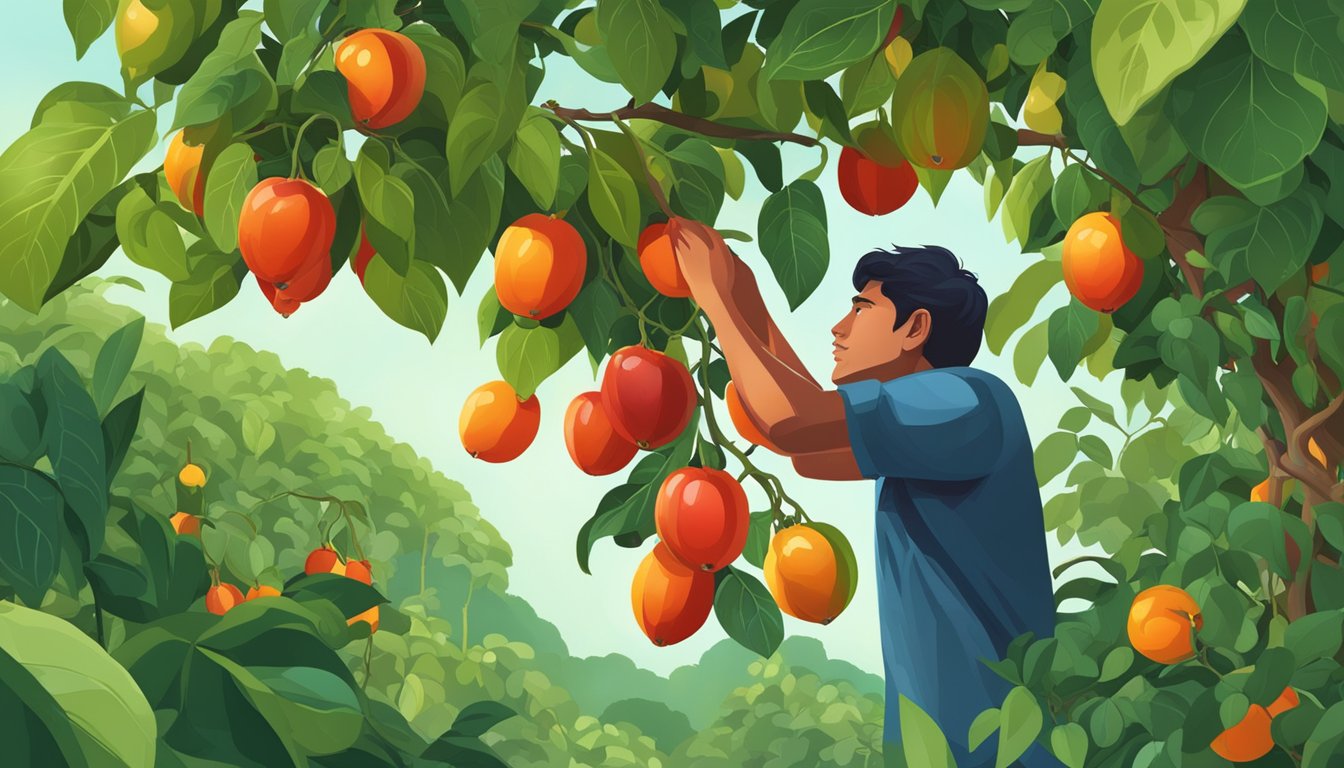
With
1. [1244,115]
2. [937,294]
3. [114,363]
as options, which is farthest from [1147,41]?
[937,294]

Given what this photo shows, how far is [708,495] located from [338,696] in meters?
0.67

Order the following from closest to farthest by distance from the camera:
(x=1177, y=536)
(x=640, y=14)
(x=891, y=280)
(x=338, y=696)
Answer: (x=338, y=696)
(x=640, y=14)
(x=1177, y=536)
(x=891, y=280)

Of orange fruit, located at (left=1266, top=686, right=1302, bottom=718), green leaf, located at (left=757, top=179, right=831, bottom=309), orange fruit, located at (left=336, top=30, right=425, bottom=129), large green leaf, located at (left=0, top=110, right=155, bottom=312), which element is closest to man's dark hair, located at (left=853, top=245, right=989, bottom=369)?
green leaf, located at (left=757, top=179, right=831, bottom=309)

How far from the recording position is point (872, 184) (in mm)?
1242

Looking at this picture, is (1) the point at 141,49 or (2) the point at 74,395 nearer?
(2) the point at 74,395

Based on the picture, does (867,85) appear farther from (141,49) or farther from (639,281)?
(141,49)

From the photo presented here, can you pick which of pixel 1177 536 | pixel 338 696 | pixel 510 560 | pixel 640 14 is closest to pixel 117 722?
pixel 338 696

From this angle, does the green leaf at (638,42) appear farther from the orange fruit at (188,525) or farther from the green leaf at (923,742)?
the orange fruit at (188,525)

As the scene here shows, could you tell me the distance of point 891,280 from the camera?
1.54 m

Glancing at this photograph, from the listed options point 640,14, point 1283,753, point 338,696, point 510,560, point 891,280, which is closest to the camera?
point 338,696

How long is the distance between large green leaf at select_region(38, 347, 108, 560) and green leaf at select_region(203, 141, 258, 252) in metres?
0.40

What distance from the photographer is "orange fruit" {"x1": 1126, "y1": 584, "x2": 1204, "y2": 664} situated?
111 centimetres

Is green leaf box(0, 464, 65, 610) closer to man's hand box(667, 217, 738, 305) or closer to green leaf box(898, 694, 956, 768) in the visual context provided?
green leaf box(898, 694, 956, 768)

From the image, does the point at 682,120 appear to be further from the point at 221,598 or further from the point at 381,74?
the point at 221,598
